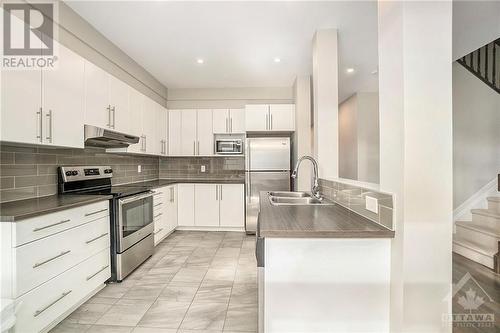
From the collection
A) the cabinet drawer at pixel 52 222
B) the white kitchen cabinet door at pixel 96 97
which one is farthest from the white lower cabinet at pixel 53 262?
the white kitchen cabinet door at pixel 96 97

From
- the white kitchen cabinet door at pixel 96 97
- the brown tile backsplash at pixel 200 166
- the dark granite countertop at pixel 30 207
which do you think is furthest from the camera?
the brown tile backsplash at pixel 200 166

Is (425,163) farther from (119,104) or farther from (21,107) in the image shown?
(119,104)

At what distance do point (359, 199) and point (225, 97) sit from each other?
3.67 m

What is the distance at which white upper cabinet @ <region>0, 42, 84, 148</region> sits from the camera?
162 centimetres

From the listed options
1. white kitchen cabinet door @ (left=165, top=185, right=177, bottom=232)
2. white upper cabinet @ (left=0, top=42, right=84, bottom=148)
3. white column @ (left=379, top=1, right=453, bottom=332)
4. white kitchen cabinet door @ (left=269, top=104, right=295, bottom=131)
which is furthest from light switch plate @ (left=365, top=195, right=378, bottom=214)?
white kitchen cabinet door @ (left=165, top=185, right=177, bottom=232)

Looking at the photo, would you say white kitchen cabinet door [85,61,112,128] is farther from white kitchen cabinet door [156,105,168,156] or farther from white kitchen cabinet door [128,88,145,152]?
white kitchen cabinet door [156,105,168,156]

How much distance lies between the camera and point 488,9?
7.63ft

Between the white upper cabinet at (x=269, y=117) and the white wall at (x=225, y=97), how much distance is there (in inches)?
15.8

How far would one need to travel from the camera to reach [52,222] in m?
1.71

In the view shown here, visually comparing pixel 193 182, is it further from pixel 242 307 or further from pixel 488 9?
pixel 488 9

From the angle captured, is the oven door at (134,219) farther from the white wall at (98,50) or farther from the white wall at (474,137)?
the white wall at (474,137)

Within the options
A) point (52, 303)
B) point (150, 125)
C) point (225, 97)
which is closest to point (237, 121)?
point (225, 97)

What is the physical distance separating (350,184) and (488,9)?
2307mm

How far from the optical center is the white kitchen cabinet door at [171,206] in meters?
3.88
